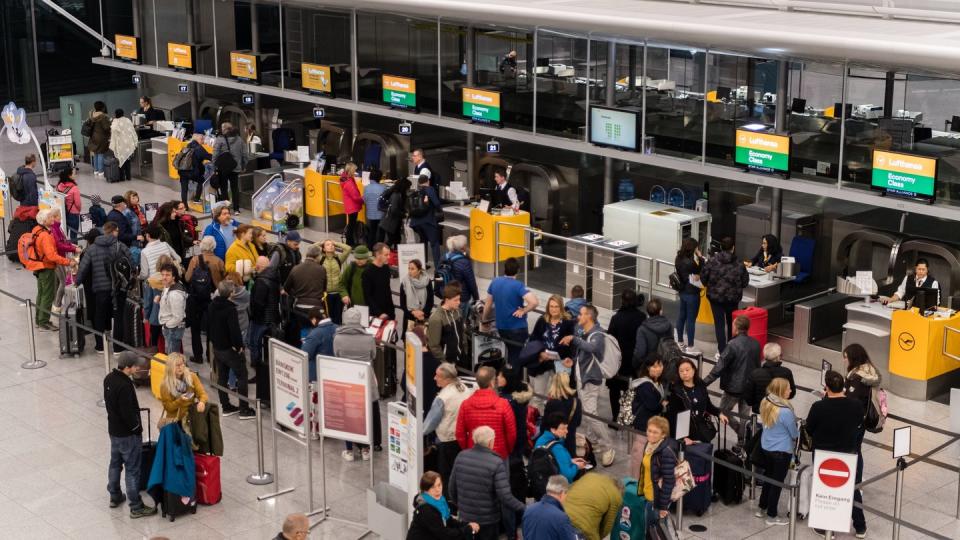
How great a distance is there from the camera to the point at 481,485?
1003 cm

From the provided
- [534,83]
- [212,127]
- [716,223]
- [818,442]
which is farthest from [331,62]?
[818,442]

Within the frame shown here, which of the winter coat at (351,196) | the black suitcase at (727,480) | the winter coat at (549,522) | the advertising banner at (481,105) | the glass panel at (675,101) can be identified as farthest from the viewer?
the winter coat at (351,196)

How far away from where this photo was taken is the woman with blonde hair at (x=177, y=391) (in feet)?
37.5

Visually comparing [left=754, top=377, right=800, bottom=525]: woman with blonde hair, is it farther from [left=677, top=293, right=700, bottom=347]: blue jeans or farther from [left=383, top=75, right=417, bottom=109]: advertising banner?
[left=383, top=75, right=417, bottom=109]: advertising banner

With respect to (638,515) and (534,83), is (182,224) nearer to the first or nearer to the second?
(534,83)

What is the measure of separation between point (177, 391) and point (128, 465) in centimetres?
96

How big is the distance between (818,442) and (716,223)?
372 inches

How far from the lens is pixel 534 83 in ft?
63.4

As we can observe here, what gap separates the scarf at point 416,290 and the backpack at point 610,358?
2768 mm

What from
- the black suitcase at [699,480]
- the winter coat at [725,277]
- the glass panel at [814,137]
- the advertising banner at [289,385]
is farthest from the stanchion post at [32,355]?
Answer: the glass panel at [814,137]

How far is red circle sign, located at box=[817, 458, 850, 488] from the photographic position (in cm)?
984

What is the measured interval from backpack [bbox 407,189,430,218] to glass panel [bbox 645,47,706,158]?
11.2 feet

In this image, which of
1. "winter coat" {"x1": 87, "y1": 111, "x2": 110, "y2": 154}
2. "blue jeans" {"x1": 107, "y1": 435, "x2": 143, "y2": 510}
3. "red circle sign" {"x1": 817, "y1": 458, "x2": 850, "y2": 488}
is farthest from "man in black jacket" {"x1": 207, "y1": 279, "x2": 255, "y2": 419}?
"winter coat" {"x1": 87, "y1": 111, "x2": 110, "y2": 154}

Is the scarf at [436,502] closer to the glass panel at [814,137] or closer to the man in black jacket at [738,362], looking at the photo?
the man in black jacket at [738,362]
